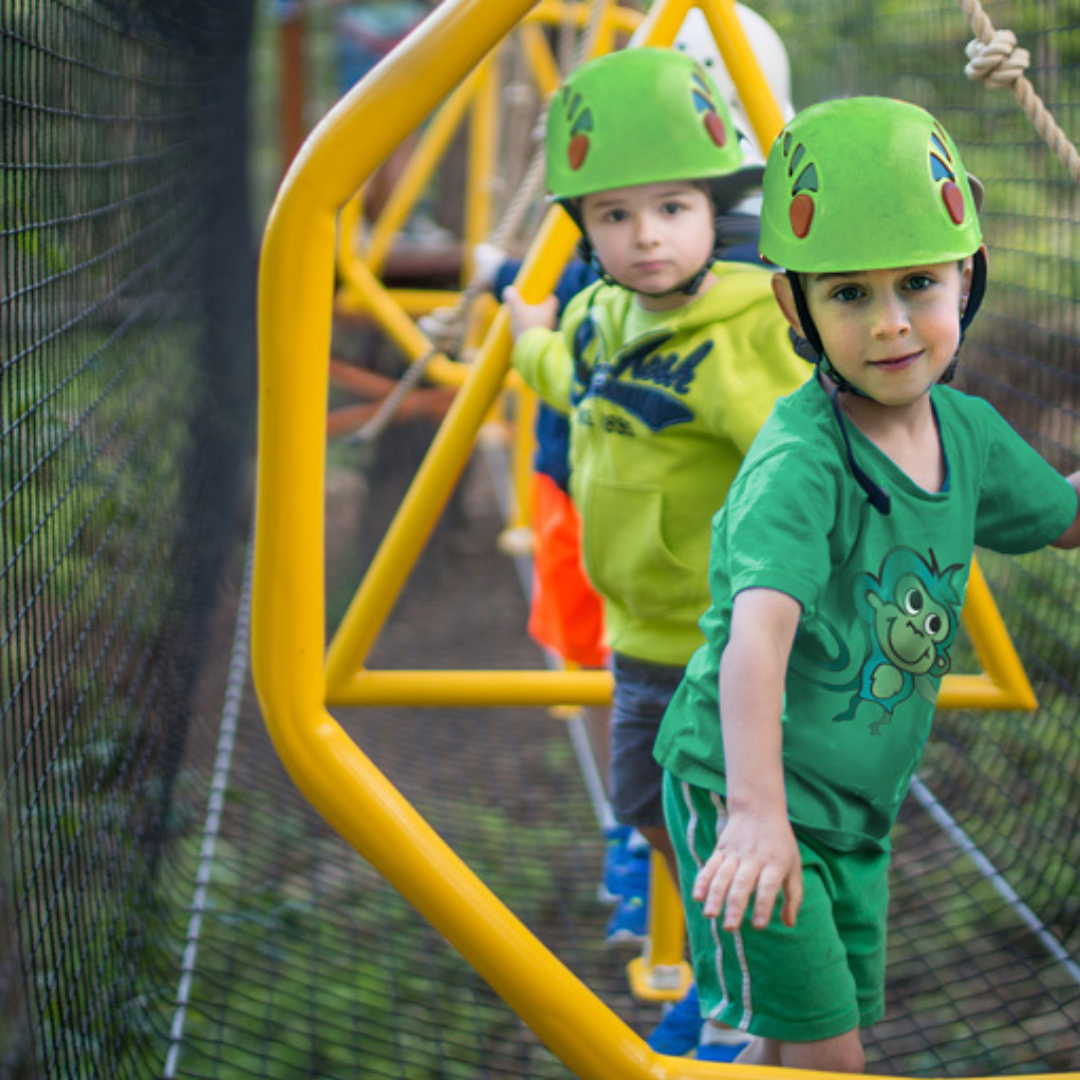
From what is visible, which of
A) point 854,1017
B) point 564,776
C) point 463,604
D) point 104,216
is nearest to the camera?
point 854,1017

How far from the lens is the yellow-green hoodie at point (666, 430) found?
63.1 inches

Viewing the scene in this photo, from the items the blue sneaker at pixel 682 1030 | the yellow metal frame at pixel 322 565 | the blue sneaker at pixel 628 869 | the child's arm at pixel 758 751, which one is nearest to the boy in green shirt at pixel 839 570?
the child's arm at pixel 758 751

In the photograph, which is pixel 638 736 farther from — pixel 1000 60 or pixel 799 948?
pixel 1000 60

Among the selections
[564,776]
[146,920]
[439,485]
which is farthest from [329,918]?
[439,485]

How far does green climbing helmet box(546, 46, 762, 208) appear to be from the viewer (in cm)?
162

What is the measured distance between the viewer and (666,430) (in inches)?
64.9

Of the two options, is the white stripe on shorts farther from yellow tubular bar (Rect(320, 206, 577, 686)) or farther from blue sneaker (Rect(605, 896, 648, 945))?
blue sneaker (Rect(605, 896, 648, 945))

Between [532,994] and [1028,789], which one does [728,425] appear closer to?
[532,994]

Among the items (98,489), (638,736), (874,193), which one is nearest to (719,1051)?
(638,736)

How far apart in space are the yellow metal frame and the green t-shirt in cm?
22

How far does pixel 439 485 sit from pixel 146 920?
1.05 metres

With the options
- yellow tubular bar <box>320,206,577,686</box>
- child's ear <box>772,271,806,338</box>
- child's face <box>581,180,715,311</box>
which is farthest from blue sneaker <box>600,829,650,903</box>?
child's ear <box>772,271,806,338</box>

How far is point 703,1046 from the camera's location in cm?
176

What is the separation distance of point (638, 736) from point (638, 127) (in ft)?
2.28
